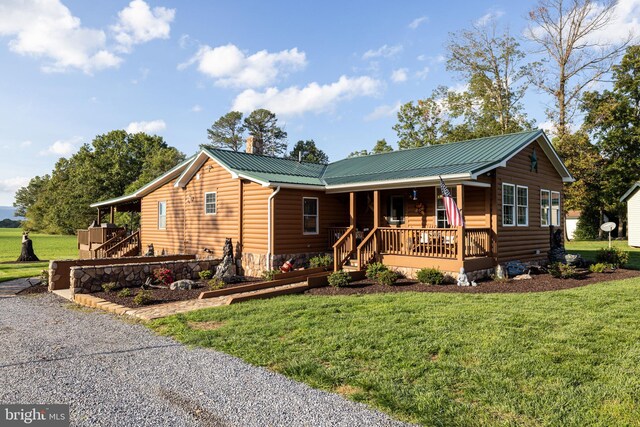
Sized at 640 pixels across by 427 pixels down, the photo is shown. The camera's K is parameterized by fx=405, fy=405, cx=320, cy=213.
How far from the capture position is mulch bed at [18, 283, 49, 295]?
11.2m

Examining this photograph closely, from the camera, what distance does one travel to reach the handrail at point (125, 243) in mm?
20241

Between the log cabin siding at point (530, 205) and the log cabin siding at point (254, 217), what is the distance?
7435mm

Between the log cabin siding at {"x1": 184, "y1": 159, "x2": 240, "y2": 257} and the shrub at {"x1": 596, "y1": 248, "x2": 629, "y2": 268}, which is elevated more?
the log cabin siding at {"x1": 184, "y1": 159, "x2": 240, "y2": 257}

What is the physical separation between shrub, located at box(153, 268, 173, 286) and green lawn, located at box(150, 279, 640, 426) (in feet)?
Answer: 14.3

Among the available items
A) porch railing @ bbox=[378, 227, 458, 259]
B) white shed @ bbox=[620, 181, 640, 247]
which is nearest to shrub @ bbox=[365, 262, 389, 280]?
porch railing @ bbox=[378, 227, 458, 259]

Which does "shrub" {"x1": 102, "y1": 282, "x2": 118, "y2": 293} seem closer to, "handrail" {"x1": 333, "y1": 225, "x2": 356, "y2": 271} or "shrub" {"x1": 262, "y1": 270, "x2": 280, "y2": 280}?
"shrub" {"x1": 262, "y1": 270, "x2": 280, "y2": 280}

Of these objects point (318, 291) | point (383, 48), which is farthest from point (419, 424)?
point (383, 48)

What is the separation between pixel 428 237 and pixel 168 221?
12.6 m

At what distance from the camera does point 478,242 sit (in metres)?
12.2

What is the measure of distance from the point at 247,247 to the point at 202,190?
3.96 meters

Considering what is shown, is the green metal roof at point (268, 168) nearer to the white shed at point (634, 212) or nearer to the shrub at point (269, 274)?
the shrub at point (269, 274)

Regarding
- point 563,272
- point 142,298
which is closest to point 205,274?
point 142,298

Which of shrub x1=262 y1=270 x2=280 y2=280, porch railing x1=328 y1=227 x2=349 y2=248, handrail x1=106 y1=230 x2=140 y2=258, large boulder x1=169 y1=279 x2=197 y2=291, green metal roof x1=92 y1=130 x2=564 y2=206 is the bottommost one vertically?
large boulder x1=169 y1=279 x2=197 y2=291

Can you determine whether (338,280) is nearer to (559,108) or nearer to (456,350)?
(456,350)
